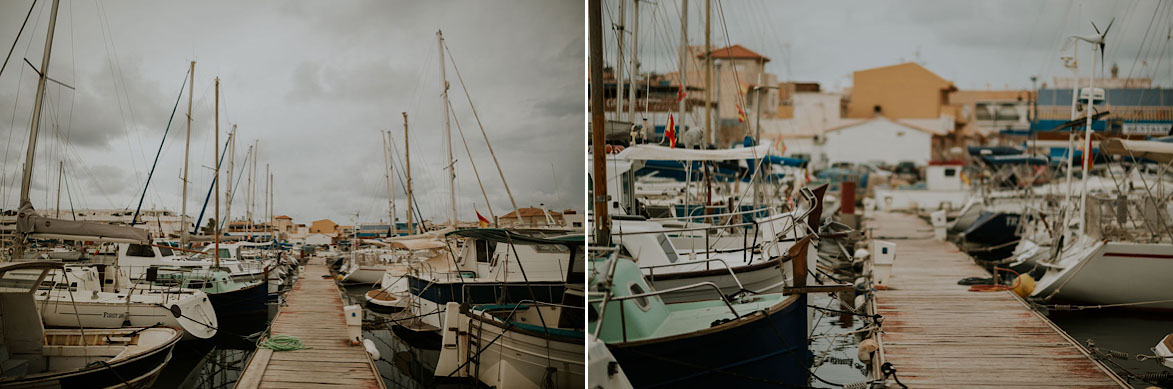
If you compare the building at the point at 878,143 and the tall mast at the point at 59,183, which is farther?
the building at the point at 878,143

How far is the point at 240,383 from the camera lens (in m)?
4.73

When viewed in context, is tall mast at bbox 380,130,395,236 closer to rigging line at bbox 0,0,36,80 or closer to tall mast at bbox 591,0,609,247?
tall mast at bbox 591,0,609,247

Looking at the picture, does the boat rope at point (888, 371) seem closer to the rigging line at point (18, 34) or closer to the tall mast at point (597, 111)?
the tall mast at point (597, 111)

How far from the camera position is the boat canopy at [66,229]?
3908 millimetres

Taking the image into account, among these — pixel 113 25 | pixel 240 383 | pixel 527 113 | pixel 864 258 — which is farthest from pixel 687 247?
pixel 864 258

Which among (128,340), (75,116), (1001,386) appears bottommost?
(1001,386)

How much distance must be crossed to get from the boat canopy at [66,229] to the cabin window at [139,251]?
0.34m

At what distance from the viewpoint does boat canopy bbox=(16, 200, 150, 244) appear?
391cm

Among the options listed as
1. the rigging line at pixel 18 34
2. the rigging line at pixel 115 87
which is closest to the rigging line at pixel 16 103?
the rigging line at pixel 18 34

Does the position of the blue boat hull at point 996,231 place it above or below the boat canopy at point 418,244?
below

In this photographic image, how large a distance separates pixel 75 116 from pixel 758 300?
160 inches

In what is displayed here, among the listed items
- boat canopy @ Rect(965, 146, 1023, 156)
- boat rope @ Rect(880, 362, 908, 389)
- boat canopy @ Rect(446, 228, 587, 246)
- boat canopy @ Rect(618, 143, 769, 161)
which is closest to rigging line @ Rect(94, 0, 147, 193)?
boat canopy @ Rect(446, 228, 587, 246)

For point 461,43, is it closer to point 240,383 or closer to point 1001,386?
point 240,383

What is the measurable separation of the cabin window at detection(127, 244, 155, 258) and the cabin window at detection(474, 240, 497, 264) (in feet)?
6.20
